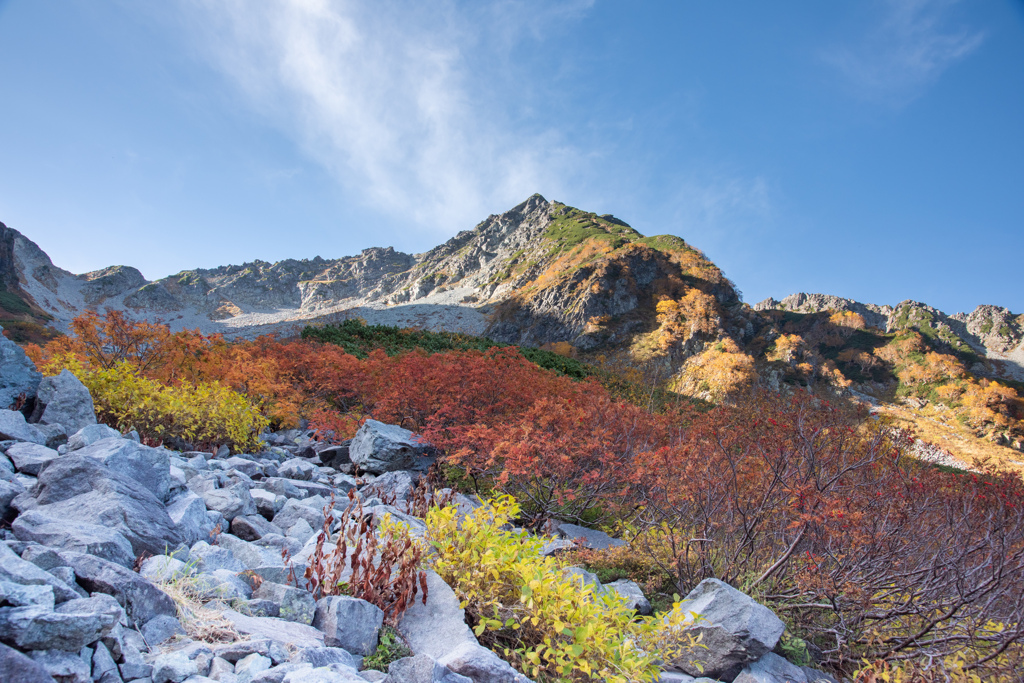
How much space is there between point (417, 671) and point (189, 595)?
1.27 m

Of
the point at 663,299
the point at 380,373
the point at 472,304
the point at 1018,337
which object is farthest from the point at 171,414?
the point at 1018,337

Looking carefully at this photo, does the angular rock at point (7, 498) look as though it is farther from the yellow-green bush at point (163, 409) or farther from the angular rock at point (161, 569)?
the yellow-green bush at point (163, 409)

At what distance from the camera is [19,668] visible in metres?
1.27

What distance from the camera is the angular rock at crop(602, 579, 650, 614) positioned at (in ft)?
12.7

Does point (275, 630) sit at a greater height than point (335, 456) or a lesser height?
greater

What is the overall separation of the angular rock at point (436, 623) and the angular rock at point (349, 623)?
0.21 meters

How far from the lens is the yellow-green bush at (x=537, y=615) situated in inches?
94.3

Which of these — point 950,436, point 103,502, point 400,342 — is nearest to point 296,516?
point 103,502

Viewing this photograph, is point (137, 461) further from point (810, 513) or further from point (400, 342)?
point (400, 342)

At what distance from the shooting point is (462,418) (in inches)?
278

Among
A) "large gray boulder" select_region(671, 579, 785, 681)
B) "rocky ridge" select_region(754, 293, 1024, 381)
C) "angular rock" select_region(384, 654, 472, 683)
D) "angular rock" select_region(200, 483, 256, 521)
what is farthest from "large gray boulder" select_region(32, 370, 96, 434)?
"rocky ridge" select_region(754, 293, 1024, 381)

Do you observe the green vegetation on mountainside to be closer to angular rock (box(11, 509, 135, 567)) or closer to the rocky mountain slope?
the rocky mountain slope

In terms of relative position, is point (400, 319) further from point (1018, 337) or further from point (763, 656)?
point (1018, 337)

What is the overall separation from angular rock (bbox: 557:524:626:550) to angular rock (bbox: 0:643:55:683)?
15.7 feet
